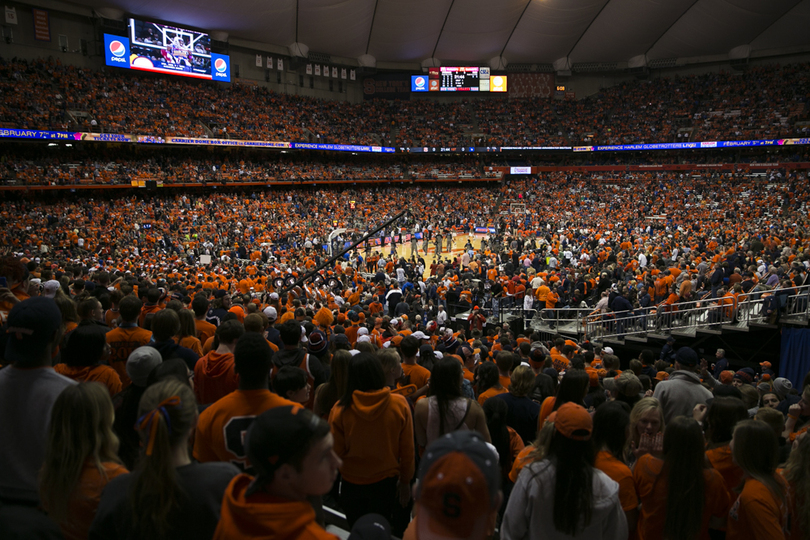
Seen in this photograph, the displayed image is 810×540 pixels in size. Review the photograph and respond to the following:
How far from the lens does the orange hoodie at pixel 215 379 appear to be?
3.76m

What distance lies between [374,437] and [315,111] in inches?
1854

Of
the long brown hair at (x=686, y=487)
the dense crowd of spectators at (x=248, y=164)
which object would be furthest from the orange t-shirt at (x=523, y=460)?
the dense crowd of spectators at (x=248, y=164)

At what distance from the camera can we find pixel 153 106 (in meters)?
35.3

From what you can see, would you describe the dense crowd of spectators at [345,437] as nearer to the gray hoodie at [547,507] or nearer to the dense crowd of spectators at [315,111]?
the gray hoodie at [547,507]

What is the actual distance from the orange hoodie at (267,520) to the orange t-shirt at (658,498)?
1.93 metres

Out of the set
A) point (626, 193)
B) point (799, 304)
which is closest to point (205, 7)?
point (626, 193)

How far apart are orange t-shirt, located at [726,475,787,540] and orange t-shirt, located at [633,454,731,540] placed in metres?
0.08

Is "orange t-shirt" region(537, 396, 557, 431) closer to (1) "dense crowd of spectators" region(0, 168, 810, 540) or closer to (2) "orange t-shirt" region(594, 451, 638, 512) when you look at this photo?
(1) "dense crowd of spectators" region(0, 168, 810, 540)

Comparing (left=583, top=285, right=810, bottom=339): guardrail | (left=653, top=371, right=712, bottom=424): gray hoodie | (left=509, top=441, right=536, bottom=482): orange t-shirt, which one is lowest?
(left=583, top=285, right=810, bottom=339): guardrail

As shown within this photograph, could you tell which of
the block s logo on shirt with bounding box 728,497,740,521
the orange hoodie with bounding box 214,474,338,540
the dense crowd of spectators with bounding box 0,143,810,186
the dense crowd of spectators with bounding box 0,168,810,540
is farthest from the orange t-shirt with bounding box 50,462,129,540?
the dense crowd of spectators with bounding box 0,143,810,186

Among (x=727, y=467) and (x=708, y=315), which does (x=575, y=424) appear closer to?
(x=727, y=467)

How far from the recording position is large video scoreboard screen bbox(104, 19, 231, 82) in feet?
115

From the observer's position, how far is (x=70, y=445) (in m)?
2.04

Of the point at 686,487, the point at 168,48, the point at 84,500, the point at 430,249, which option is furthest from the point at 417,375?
the point at 168,48
